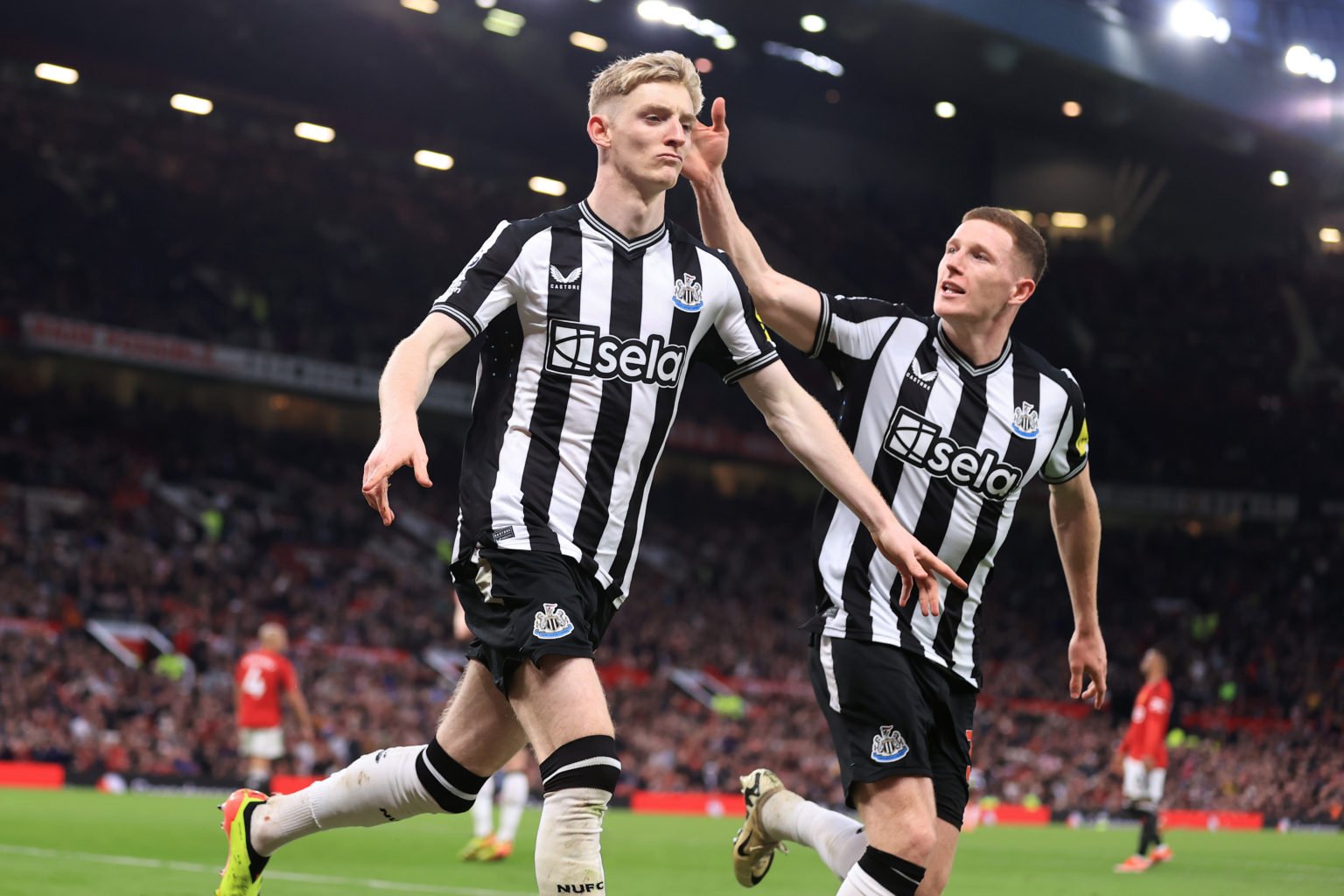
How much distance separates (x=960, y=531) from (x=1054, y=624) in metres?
30.8

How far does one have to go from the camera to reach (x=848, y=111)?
3794cm

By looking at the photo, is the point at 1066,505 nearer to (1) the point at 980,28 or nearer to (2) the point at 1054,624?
(1) the point at 980,28

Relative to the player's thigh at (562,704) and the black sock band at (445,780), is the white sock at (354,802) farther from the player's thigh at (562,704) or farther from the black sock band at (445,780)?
the player's thigh at (562,704)

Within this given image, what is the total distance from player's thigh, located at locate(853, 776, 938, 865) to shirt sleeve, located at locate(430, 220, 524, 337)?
6.31ft

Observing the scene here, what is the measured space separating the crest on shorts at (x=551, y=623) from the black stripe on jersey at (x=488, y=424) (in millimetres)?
312

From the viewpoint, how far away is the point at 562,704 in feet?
14.1

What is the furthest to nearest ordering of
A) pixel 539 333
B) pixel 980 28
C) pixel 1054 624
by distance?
pixel 1054 624
pixel 980 28
pixel 539 333

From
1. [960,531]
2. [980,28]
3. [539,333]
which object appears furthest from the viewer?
[980,28]

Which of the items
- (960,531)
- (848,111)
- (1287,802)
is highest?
(848,111)

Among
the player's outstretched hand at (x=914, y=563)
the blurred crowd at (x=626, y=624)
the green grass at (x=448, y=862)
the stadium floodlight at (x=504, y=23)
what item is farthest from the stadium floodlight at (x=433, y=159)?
the player's outstretched hand at (x=914, y=563)

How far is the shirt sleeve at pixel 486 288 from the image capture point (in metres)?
4.41

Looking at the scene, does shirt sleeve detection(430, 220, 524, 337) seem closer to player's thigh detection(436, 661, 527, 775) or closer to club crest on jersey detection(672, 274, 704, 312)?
club crest on jersey detection(672, 274, 704, 312)

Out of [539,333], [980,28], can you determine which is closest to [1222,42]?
[980,28]

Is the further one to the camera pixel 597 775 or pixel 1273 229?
pixel 1273 229
